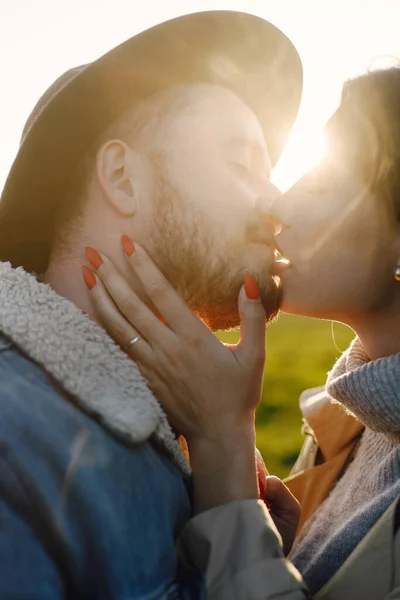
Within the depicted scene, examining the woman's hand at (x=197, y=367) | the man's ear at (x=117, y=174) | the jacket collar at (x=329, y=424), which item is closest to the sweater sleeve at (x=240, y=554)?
the woman's hand at (x=197, y=367)

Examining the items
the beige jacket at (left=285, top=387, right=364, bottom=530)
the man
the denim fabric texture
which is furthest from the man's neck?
the beige jacket at (left=285, top=387, right=364, bottom=530)

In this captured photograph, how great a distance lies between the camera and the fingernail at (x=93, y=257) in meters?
1.84

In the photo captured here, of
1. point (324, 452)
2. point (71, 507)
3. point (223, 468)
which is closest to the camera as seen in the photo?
point (71, 507)

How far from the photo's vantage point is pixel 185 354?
5.70 feet

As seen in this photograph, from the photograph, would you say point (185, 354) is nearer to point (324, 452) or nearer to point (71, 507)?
point (71, 507)

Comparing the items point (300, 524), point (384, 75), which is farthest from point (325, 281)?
point (300, 524)

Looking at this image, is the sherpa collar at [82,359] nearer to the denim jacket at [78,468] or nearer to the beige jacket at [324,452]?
the denim jacket at [78,468]

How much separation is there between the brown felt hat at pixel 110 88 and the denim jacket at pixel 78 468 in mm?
585

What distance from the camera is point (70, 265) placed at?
1915mm

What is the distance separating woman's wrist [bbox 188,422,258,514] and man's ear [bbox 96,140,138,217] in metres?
0.82

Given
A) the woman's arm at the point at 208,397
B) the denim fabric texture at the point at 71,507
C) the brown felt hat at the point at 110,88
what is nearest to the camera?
the denim fabric texture at the point at 71,507

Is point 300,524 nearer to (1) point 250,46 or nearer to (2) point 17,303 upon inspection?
(2) point 17,303

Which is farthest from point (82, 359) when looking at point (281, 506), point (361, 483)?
point (281, 506)

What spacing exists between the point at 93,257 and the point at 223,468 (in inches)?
30.3
